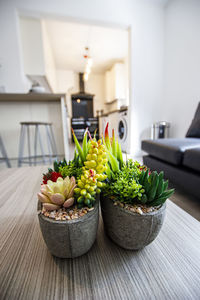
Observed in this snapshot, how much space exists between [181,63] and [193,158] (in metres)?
2.13

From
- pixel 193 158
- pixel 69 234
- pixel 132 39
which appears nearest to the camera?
pixel 69 234

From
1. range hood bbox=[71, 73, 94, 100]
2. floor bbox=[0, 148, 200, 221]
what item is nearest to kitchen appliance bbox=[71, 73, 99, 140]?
range hood bbox=[71, 73, 94, 100]

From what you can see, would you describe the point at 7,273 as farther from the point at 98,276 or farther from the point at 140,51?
the point at 140,51

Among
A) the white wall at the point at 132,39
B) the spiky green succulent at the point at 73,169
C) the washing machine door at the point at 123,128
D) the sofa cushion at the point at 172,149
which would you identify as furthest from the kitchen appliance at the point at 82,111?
the spiky green succulent at the point at 73,169

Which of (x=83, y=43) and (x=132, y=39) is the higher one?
(x=83, y=43)

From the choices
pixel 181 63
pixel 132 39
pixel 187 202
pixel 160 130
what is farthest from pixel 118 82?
pixel 187 202

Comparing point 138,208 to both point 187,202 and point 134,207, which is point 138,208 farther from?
point 187,202

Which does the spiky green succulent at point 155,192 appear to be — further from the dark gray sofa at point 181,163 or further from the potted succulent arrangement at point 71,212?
the dark gray sofa at point 181,163

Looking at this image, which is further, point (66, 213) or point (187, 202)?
point (187, 202)

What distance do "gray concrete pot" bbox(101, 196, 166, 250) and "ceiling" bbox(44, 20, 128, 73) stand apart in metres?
3.24

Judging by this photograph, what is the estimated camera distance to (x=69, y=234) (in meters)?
0.25

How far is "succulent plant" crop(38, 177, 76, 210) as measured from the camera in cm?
27

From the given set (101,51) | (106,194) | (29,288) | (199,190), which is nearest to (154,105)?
(199,190)

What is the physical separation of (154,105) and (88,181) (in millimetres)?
2819
